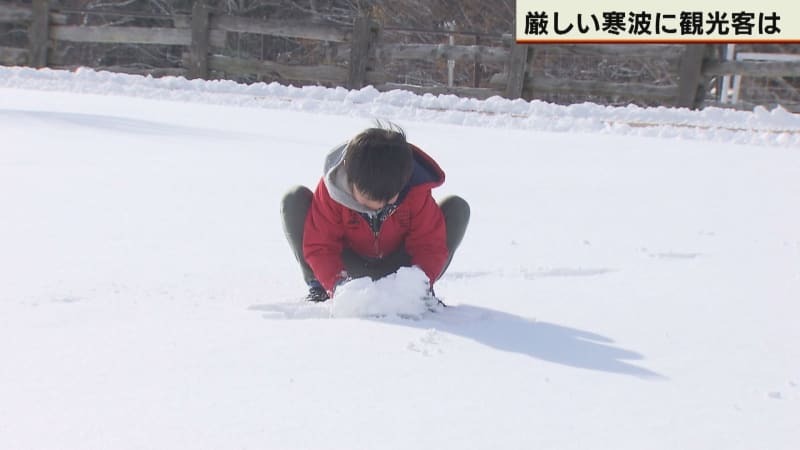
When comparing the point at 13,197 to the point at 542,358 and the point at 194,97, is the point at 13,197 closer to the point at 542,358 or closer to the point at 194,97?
the point at 542,358

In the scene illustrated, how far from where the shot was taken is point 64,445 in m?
1.70

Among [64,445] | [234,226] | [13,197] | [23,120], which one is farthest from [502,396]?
[23,120]

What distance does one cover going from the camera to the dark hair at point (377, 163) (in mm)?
2533

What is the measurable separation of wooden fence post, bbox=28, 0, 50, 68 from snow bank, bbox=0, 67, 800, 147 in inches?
111

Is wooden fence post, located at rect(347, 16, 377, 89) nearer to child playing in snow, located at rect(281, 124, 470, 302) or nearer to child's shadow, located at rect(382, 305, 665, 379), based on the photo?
child playing in snow, located at rect(281, 124, 470, 302)

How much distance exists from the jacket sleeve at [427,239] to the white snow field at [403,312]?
161mm

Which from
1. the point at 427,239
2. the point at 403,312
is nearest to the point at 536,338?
the point at 403,312

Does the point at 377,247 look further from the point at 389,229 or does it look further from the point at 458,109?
the point at 458,109

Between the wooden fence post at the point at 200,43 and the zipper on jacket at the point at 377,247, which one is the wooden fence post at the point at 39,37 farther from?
the zipper on jacket at the point at 377,247

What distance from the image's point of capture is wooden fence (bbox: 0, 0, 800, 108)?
11547 millimetres

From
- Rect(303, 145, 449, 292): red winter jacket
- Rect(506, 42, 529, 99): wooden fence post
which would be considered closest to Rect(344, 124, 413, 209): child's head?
Rect(303, 145, 449, 292): red winter jacket

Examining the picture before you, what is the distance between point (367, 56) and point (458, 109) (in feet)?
10.5

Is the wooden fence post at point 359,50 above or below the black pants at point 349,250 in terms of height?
above

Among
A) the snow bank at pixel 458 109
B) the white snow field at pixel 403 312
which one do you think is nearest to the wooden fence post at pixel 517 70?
the snow bank at pixel 458 109
